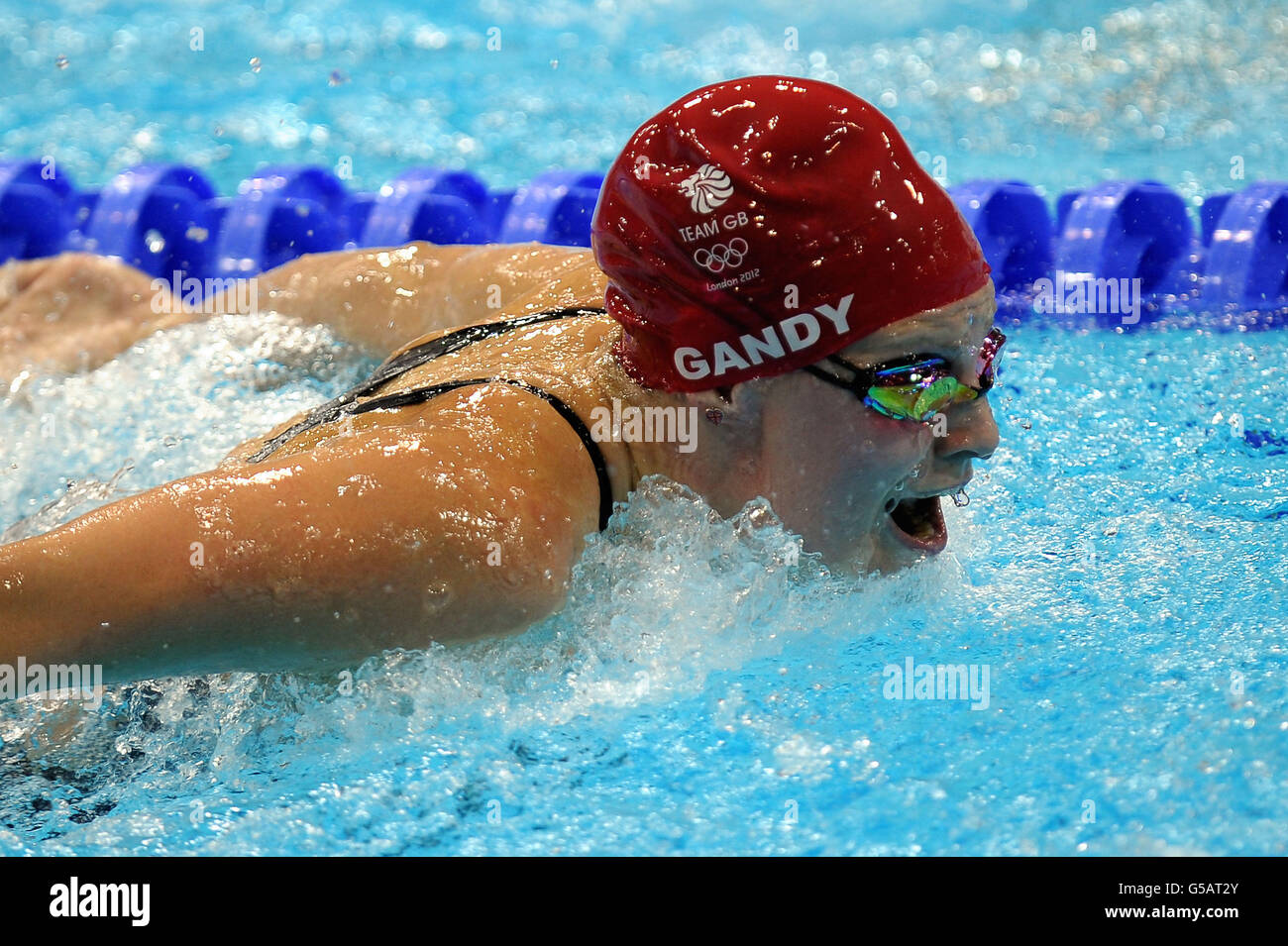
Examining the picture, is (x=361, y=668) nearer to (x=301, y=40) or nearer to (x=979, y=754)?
(x=979, y=754)

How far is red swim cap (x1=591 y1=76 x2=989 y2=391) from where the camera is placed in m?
1.80

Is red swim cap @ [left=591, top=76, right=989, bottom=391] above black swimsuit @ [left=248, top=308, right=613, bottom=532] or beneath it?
above

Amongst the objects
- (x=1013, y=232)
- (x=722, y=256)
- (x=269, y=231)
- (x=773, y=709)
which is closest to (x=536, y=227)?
(x=269, y=231)

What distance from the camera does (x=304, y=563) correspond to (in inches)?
61.9

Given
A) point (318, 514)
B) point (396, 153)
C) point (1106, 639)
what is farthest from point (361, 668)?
point (396, 153)

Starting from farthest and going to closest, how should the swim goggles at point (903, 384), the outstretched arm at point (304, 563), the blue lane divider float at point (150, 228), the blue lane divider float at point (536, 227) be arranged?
the blue lane divider float at point (150, 228)
the blue lane divider float at point (536, 227)
the swim goggles at point (903, 384)
the outstretched arm at point (304, 563)

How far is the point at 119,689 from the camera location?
1.97 m

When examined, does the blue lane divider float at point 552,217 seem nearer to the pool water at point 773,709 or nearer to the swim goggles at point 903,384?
the pool water at point 773,709

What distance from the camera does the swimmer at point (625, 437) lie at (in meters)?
1.55

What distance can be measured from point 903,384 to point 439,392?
68cm

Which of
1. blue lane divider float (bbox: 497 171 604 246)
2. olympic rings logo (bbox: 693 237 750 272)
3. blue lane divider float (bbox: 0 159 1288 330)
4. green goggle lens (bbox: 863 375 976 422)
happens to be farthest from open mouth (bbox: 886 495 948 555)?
blue lane divider float (bbox: 497 171 604 246)

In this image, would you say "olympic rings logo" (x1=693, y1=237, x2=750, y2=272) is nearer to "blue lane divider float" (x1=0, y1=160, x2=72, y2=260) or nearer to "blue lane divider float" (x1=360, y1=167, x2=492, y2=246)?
"blue lane divider float" (x1=360, y1=167, x2=492, y2=246)

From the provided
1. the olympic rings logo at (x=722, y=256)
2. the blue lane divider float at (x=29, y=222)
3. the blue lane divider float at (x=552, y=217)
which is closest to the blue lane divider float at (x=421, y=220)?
the blue lane divider float at (x=552, y=217)

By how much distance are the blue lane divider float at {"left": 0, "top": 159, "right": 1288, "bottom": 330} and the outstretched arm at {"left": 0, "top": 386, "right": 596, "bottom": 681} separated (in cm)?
223
